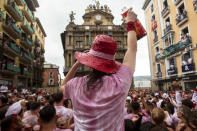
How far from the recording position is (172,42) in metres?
18.0

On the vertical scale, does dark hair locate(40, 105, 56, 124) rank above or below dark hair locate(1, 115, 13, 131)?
above

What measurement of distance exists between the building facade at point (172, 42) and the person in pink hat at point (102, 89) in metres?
15.6

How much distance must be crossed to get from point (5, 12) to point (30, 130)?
1909 centimetres

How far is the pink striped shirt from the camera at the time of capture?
105 cm

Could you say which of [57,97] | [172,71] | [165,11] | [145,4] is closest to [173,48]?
[172,71]

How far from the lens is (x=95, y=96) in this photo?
3.61 feet

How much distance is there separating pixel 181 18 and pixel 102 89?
1858cm

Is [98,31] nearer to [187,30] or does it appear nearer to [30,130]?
[187,30]

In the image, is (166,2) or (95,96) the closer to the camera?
(95,96)

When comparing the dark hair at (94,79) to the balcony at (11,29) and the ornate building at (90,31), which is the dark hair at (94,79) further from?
the ornate building at (90,31)

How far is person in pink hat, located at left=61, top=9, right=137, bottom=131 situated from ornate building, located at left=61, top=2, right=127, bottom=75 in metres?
26.9

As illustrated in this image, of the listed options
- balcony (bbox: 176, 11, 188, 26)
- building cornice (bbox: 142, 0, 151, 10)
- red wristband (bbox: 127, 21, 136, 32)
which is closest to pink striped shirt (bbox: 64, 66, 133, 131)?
red wristband (bbox: 127, 21, 136, 32)

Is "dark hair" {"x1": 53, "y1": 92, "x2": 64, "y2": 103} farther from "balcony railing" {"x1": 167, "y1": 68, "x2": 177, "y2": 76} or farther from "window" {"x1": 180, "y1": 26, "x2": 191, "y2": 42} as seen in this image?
"balcony railing" {"x1": 167, "y1": 68, "x2": 177, "y2": 76}

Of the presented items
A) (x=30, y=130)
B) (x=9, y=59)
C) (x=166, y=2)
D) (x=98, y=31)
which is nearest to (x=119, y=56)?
(x=98, y=31)
